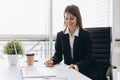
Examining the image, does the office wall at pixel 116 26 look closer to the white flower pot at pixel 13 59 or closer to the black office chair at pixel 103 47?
the black office chair at pixel 103 47

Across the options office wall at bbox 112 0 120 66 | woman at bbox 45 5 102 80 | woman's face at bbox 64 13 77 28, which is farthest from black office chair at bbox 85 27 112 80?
office wall at bbox 112 0 120 66

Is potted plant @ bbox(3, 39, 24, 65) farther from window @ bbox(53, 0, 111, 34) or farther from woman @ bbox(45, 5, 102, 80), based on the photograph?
window @ bbox(53, 0, 111, 34)

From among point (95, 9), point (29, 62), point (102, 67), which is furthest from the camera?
point (95, 9)

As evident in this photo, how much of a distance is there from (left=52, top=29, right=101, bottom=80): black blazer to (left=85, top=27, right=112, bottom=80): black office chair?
8.9 inches

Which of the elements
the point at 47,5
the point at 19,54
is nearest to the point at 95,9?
the point at 47,5

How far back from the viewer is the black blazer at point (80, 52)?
7.55 feet

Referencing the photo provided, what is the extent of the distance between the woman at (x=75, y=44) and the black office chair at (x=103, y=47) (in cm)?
23

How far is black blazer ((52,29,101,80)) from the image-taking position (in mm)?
2303

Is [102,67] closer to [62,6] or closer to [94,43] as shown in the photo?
[94,43]

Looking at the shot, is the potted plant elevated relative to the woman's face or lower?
lower

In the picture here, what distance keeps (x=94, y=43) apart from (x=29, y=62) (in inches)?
40.4

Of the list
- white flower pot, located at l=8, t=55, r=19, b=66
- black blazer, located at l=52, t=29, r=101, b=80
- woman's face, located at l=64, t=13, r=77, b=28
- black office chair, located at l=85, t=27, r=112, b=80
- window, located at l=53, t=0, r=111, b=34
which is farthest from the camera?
window, located at l=53, t=0, r=111, b=34

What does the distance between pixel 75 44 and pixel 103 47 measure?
396 mm

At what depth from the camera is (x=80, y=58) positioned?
7.95 ft
